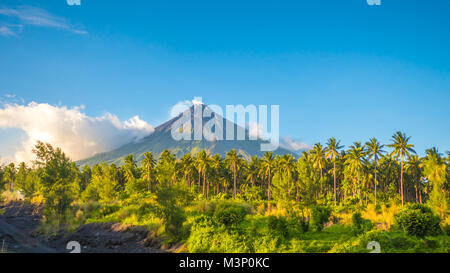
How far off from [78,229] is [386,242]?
110ft

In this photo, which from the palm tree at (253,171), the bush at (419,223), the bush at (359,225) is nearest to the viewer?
the bush at (419,223)

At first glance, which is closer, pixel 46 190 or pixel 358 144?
pixel 46 190

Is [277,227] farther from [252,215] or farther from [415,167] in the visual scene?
[415,167]

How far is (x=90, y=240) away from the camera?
29.4 m

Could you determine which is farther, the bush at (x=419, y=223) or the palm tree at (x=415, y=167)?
the palm tree at (x=415, y=167)

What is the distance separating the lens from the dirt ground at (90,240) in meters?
24.7

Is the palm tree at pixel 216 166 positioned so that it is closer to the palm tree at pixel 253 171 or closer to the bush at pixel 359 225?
the palm tree at pixel 253 171

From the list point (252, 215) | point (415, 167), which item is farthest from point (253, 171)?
point (252, 215)

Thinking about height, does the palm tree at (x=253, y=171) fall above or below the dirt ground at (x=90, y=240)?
above

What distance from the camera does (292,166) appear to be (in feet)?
237

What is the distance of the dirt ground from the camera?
81.0 ft

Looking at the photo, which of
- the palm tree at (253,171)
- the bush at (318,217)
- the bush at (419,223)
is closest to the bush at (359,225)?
the bush at (318,217)
